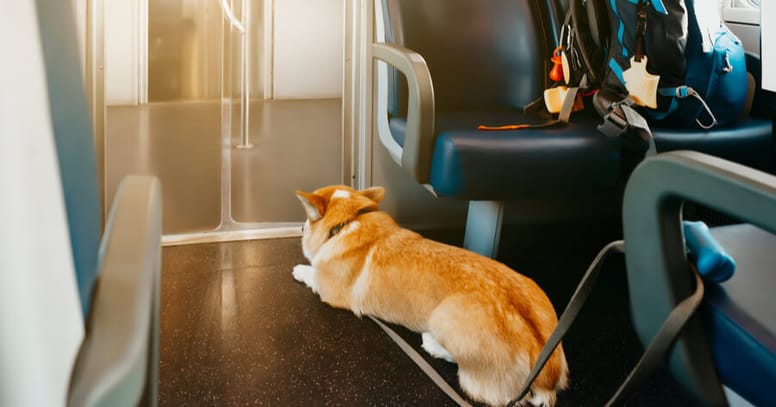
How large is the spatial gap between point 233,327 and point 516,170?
34.4 inches

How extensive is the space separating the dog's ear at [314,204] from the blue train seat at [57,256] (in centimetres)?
154

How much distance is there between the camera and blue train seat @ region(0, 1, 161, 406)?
39 cm

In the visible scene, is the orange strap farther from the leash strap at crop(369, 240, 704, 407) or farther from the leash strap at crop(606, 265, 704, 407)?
the leash strap at crop(606, 265, 704, 407)

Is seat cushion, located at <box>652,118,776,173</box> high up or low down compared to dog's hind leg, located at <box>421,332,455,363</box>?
up

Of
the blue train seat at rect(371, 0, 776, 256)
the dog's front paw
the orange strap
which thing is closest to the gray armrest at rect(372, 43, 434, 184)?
the blue train seat at rect(371, 0, 776, 256)

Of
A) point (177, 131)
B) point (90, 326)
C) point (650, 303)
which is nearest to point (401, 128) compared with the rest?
point (177, 131)

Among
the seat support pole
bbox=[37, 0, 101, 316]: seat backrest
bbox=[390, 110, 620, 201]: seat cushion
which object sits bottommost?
the seat support pole

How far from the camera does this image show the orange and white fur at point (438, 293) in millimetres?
1534

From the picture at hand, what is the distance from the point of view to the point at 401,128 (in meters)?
2.11

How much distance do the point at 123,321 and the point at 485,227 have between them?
171 centimetres

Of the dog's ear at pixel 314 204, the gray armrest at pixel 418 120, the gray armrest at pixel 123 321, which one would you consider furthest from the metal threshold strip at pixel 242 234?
the gray armrest at pixel 123 321

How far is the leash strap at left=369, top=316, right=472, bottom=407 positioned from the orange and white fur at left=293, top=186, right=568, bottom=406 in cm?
3

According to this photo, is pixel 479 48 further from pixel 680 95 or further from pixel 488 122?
pixel 680 95

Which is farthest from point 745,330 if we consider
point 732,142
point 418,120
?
point 732,142
